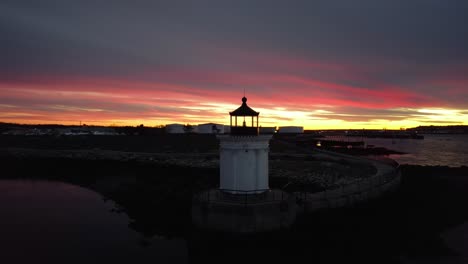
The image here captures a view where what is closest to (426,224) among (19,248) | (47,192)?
(19,248)

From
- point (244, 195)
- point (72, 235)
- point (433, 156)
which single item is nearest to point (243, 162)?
Answer: point (244, 195)

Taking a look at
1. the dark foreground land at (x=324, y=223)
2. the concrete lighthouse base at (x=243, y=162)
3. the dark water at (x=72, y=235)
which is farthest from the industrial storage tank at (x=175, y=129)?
the concrete lighthouse base at (x=243, y=162)

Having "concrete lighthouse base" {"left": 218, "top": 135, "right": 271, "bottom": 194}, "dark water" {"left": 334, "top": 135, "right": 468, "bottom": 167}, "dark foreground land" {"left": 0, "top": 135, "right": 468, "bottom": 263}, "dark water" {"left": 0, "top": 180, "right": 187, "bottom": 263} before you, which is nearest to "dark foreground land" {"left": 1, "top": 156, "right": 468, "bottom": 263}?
"dark foreground land" {"left": 0, "top": 135, "right": 468, "bottom": 263}

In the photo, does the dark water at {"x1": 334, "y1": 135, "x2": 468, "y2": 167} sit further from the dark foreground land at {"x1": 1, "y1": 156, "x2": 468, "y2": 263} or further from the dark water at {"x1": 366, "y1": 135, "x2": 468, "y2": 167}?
the dark foreground land at {"x1": 1, "y1": 156, "x2": 468, "y2": 263}

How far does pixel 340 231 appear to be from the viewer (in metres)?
18.2

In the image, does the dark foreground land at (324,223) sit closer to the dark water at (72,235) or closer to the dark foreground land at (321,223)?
the dark foreground land at (321,223)

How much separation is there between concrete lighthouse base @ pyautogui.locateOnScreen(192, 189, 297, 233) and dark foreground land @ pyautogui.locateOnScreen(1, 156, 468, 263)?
0.41 m

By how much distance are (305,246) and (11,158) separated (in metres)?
54.0

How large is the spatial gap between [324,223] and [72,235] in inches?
545

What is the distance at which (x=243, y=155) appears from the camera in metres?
15.9

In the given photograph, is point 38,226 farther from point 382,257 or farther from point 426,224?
point 426,224

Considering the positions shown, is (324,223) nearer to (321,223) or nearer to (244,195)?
(321,223)

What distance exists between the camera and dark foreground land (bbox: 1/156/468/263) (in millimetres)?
15453

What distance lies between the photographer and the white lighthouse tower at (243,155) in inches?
624
